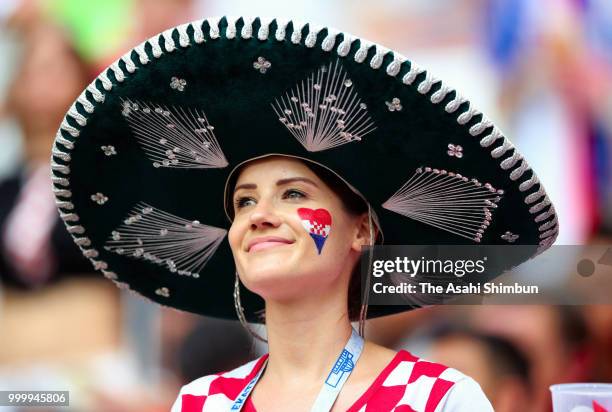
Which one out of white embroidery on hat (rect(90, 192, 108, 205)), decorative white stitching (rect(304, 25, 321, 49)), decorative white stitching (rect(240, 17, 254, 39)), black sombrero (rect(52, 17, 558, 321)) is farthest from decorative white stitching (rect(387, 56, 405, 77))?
white embroidery on hat (rect(90, 192, 108, 205))

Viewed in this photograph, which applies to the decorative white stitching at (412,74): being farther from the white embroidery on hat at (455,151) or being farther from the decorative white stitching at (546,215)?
the decorative white stitching at (546,215)

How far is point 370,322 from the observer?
2818 millimetres

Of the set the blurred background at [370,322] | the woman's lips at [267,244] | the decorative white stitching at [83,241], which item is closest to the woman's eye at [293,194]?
the woman's lips at [267,244]

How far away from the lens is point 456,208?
180cm

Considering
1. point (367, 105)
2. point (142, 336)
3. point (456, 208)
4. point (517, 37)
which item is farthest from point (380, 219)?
point (142, 336)

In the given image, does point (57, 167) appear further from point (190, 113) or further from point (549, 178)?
→ point (549, 178)

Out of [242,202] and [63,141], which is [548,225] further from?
[63,141]

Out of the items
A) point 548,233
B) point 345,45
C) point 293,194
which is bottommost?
point 548,233

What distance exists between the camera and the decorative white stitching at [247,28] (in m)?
1.55

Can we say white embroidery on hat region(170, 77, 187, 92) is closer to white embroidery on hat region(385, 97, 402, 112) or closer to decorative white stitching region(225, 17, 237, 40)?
decorative white stitching region(225, 17, 237, 40)

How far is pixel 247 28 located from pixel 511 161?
494mm

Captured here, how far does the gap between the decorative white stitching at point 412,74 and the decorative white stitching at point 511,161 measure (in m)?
0.23

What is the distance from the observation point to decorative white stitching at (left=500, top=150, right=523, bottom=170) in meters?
1.62

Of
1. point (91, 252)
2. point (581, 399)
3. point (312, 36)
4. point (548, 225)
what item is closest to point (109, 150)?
point (91, 252)
